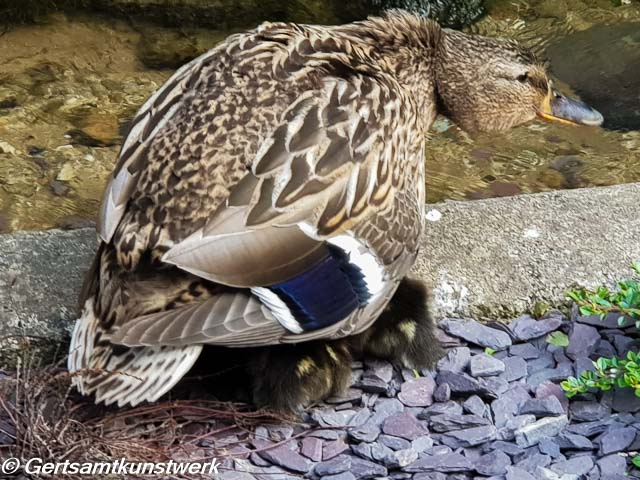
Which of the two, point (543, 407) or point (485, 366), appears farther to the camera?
point (485, 366)

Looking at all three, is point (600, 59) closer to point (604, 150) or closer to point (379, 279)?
point (604, 150)

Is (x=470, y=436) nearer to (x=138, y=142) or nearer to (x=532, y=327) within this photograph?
(x=532, y=327)

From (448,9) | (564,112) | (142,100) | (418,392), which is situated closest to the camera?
(418,392)

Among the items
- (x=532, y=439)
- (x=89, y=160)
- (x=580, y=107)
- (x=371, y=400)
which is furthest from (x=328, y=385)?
(x=89, y=160)

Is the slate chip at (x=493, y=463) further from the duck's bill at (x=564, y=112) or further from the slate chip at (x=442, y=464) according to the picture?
the duck's bill at (x=564, y=112)

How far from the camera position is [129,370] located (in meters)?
2.81

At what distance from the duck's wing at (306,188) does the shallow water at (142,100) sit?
1.64 m

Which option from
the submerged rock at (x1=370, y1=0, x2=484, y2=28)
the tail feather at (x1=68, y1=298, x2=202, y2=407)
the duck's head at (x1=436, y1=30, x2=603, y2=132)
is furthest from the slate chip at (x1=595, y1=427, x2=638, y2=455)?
the submerged rock at (x1=370, y1=0, x2=484, y2=28)

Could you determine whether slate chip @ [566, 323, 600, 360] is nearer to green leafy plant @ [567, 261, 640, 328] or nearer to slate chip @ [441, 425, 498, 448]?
green leafy plant @ [567, 261, 640, 328]

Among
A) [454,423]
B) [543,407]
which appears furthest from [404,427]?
[543,407]

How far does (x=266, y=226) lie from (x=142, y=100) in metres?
2.66

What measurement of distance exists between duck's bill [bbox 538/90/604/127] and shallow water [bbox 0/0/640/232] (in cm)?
77

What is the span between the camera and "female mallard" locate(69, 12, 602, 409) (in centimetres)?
278

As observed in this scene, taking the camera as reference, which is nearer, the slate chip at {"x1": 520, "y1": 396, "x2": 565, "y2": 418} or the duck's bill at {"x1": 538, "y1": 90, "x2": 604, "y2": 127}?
the slate chip at {"x1": 520, "y1": 396, "x2": 565, "y2": 418}
